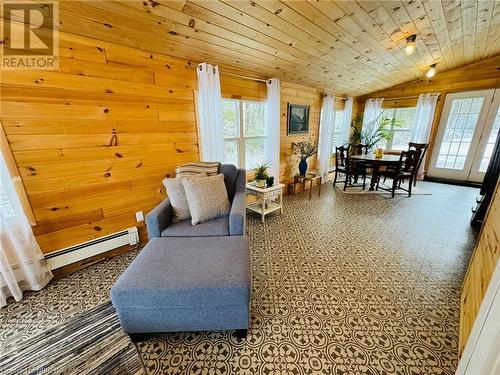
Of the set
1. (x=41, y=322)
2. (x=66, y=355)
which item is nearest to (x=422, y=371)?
(x=66, y=355)

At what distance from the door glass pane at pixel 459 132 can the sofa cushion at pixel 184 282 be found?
575 centimetres

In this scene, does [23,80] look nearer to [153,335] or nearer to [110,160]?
[110,160]

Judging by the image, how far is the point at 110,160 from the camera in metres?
1.98

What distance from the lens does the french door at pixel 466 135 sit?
4.07 metres

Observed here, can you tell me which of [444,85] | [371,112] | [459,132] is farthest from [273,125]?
[459,132]

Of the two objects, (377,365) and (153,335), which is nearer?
(377,365)

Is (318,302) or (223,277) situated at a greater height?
(223,277)

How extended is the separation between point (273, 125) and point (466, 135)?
442cm

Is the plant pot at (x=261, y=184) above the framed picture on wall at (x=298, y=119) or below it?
below

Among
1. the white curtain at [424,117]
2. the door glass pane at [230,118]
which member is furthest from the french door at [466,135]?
the door glass pane at [230,118]

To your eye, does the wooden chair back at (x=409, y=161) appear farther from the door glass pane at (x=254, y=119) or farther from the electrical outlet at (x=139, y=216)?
the electrical outlet at (x=139, y=216)

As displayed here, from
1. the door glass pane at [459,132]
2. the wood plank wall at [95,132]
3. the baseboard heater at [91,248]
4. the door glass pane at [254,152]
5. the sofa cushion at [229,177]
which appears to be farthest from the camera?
the door glass pane at [459,132]

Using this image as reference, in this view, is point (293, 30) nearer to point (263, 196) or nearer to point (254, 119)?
point (254, 119)

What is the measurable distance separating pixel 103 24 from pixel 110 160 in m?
1.11
